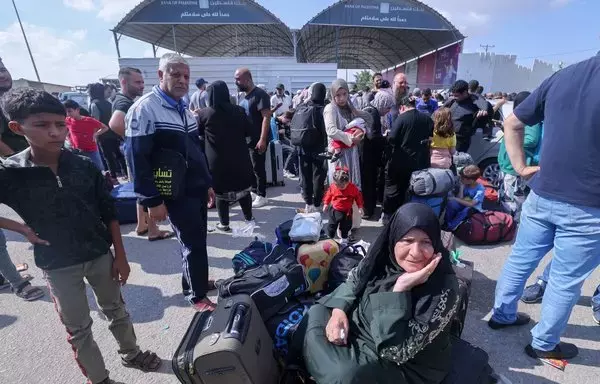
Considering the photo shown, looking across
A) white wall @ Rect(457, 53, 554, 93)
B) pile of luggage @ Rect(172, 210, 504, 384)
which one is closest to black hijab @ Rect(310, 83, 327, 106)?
pile of luggage @ Rect(172, 210, 504, 384)

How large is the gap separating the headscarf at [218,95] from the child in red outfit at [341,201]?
153cm

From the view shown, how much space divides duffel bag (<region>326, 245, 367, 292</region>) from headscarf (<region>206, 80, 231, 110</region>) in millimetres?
2066

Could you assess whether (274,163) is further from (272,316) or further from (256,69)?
(256,69)

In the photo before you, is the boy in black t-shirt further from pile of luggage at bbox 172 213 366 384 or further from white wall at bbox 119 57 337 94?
white wall at bbox 119 57 337 94

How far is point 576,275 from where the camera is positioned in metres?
1.87

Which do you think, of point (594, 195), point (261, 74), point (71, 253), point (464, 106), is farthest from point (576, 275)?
point (261, 74)

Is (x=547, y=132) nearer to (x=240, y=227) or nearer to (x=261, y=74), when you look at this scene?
(x=240, y=227)

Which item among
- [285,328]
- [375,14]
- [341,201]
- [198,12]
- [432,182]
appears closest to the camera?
[285,328]

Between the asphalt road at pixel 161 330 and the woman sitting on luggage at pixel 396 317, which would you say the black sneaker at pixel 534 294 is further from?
the woman sitting on luggage at pixel 396 317

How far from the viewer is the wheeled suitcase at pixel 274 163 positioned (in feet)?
19.7

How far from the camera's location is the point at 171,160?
210cm

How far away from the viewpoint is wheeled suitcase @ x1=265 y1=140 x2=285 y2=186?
5.99 m

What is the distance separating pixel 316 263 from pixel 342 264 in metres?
0.23

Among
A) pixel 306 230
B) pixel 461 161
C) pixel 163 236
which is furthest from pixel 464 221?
pixel 163 236
